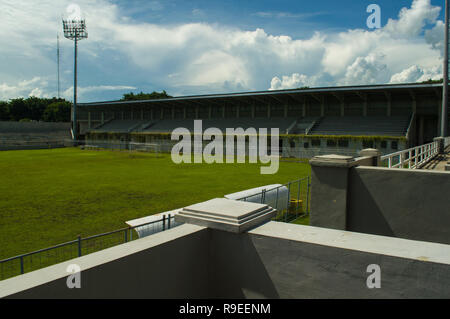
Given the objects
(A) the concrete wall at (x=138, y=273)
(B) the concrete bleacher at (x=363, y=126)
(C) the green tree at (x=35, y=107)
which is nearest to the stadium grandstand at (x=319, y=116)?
(B) the concrete bleacher at (x=363, y=126)

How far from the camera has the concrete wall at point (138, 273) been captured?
274 centimetres

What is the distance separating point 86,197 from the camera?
1855cm

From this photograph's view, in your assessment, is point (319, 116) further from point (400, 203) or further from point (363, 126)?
point (400, 203)

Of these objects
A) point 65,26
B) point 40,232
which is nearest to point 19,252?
point 40,232

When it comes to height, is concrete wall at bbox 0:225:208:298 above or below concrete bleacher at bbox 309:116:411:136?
below

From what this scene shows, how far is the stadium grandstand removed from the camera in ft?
144

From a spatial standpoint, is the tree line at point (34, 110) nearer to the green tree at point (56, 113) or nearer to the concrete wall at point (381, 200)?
the green tree at point (56, 113)

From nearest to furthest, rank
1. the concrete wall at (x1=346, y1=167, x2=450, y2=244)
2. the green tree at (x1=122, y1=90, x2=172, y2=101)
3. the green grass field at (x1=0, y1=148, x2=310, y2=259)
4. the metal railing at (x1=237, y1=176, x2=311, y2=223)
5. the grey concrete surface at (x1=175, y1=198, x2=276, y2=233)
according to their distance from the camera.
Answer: the grey concrete surface at (x1=175, y1=198, x2=276, y2=233)
the concrete wall at (x1=346, y1=167, x2=450, y2=244)
the green grass field at (x1=0, y1=148, x2=310, y2=259)
the metal railing at (x1=237, y1=176, x2=311, y2=223)
the green tree at (x1=122, y1=90, x2=172, y2=101)

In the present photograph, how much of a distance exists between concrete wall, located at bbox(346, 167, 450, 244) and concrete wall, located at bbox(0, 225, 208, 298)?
577 centimetres

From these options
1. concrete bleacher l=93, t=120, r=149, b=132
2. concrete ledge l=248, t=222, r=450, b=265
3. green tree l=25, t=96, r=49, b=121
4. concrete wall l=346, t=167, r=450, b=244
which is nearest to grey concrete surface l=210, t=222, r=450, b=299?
concrete ledge l=248, t=222, r=450, b=265

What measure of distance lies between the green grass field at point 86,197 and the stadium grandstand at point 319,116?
18.7 metres

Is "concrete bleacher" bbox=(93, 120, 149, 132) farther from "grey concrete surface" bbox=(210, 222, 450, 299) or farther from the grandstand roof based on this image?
"grey concrete surface" bbox=(210, 222, 450, 299)

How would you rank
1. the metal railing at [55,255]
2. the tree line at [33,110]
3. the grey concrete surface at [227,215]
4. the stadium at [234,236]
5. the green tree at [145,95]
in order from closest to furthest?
the stadium at [234,236] < the grey concrete surface at [227,215] < the metal railing at [55,255] < the tree line at [33,110] < the green tree at [145,95]

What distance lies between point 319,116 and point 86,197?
42.7 metres
